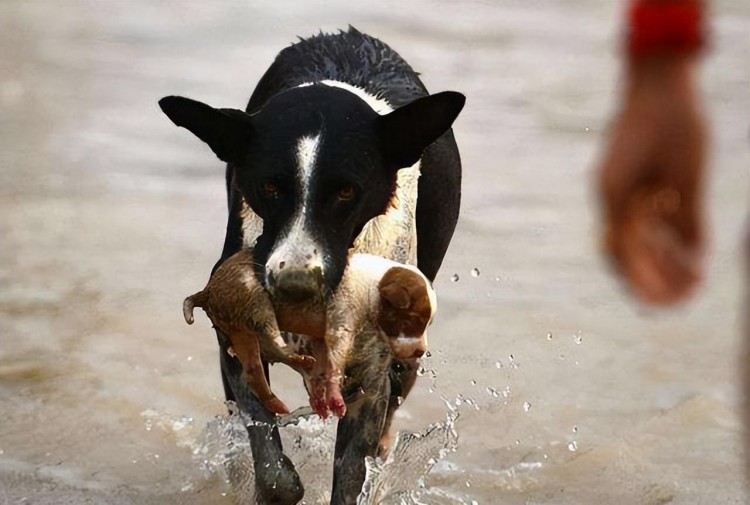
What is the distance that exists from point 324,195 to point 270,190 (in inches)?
5.7

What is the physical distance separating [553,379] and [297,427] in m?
1.09

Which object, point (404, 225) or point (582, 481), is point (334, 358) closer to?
point (404, 225)

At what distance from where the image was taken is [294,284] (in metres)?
3.17

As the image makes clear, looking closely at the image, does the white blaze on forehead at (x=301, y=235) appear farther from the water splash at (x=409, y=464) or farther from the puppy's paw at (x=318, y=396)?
the water splash at (x=409, y=464)

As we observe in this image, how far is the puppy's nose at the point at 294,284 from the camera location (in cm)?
317

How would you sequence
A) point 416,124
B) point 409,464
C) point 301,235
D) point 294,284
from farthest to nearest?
point 409,464 < point 416,124 < point 301,235 < point 294,284

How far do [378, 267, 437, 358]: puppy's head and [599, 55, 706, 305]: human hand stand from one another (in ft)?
5.54

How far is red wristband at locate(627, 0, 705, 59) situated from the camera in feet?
4.53

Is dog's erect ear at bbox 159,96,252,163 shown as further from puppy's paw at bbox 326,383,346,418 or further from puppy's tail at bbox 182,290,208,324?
puppy's paw at bbox 326,383,346,418

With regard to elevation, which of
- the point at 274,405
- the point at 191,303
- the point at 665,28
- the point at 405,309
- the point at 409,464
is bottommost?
the point at 409,464

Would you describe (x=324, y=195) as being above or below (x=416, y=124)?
below

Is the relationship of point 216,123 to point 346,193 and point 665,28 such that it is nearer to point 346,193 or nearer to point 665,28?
point 346,193

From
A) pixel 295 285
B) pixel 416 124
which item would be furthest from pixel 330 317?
pixel 416 124

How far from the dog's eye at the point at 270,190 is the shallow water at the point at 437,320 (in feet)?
2.96
